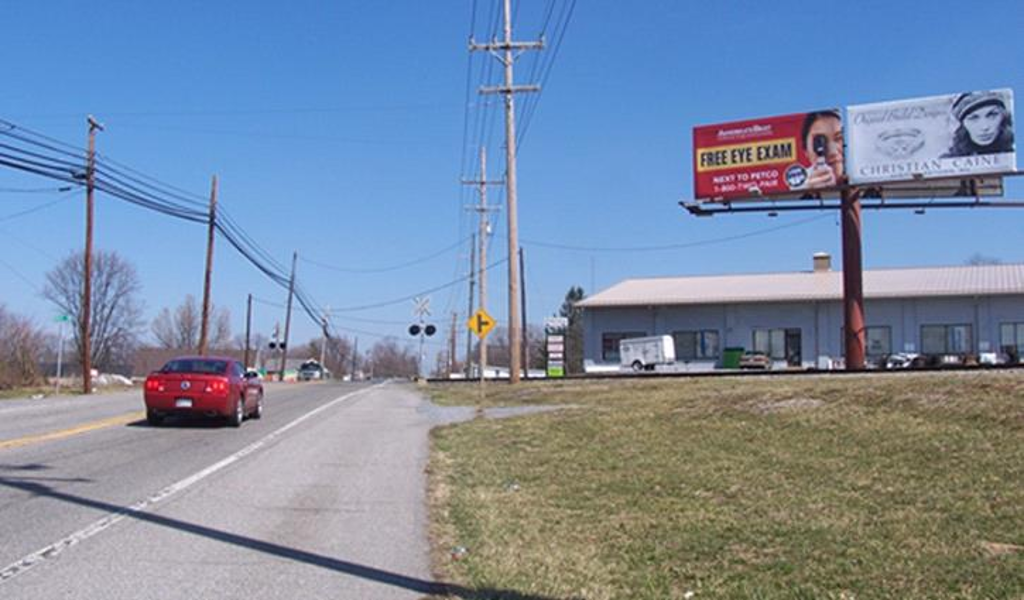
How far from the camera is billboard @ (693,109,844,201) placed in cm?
4084

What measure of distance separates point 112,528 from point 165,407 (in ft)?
38.8

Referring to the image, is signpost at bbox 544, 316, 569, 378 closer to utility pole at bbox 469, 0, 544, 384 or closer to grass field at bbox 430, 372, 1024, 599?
utility pole at bbox 469, 0, 544, 384

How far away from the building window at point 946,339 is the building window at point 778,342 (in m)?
6.85

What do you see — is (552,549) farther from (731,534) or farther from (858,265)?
(858,265)

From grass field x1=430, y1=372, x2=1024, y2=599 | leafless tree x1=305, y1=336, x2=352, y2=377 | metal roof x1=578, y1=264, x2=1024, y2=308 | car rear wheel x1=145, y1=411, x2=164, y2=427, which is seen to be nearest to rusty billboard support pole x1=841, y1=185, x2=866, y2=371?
metal roof x1=578, y1=264, x2=1024, y2=308

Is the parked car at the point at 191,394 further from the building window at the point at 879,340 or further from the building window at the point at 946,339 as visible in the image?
the building window at the point at 946,339

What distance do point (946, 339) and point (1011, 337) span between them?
318 cm

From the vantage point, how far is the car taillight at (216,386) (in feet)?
66.8

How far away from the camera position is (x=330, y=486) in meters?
12.4

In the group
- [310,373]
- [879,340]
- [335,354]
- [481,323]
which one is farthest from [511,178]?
[335,354]

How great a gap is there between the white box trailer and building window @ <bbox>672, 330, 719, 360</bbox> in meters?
1.39

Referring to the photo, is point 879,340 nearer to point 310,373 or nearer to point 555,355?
point 555,355

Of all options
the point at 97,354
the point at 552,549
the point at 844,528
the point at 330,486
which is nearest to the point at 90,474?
the point at 330,486

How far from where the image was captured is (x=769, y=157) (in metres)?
42.3
